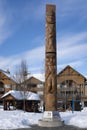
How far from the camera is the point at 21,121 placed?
84.0 feet

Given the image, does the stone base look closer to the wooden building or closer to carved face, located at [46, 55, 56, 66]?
carved face, located at [46, 55, 56, 66]

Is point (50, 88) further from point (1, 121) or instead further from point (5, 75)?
point (5, 75)

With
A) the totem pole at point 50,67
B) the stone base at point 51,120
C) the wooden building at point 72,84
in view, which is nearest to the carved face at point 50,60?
the totem pole at point 50,67

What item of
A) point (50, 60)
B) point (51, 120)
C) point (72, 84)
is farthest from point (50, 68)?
point (72, 84)

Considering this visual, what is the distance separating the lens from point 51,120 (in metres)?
25.1

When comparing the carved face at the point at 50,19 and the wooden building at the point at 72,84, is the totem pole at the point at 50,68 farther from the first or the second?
the wooden building at the point at 72,84

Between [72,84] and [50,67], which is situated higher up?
[72,84]

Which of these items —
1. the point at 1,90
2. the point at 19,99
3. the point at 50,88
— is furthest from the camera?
the point at 1,90

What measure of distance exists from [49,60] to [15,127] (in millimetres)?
6596

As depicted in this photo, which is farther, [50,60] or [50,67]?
[50,60]

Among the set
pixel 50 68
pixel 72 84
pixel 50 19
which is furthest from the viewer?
pixel 72 84

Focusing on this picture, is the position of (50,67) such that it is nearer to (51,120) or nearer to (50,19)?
(50,19)

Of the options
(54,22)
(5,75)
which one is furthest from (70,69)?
(54,22)

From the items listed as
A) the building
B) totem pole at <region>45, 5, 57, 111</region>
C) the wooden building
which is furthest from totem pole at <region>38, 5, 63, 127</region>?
the building
